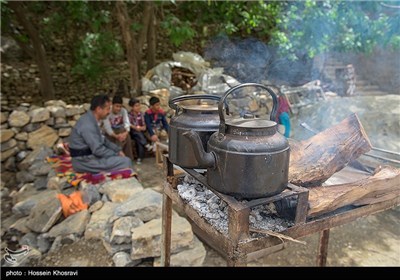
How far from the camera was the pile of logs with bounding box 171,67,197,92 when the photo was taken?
7.83 m

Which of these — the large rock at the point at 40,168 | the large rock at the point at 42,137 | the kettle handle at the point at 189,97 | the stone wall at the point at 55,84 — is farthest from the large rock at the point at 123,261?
the stone wall at the point at 55,84

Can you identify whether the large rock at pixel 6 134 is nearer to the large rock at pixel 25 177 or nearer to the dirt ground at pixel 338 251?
the large rock at pixel 25 177

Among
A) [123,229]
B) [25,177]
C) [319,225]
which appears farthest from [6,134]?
[319,225]

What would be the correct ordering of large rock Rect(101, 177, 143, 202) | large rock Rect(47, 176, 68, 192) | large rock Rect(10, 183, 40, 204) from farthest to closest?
1. large rock Rect(10, 183, 40, 204)
2. large rock Rect(47, 176, 68, 192)
3. large rock Rect(101, 177, 143, 202)

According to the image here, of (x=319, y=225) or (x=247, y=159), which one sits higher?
(x=247, y=159)

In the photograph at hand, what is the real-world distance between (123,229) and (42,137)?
362 centimetres

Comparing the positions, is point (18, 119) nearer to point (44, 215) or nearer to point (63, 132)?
point (63, 132)

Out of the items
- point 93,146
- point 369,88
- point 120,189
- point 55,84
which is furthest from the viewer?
point 369,88

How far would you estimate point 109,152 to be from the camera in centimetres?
466

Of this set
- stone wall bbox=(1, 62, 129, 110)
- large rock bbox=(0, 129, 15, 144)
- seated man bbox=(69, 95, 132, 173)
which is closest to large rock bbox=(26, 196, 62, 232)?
seated man bbox=(69, 95, 132, 173)

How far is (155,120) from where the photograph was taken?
601 cm

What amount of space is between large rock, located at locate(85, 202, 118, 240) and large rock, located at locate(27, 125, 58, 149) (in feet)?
9.12

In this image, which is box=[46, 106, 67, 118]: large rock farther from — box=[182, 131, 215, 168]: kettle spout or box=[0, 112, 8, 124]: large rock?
box=[182, 131, 215, 168]: kettle spout

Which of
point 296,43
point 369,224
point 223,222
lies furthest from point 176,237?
point 296,43
